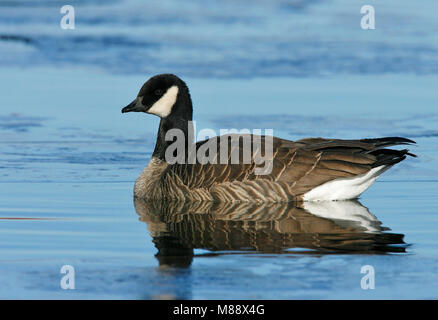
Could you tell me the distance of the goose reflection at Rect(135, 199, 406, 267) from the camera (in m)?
7.93

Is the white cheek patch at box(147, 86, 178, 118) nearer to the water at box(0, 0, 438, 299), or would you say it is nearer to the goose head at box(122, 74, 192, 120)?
the goose head at box(122, 74, 192, 120)

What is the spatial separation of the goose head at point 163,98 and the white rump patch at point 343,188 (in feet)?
6.94

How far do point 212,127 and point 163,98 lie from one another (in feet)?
10.4

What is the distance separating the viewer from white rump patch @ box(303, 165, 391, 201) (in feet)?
34.5

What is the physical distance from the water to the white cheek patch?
1.07 meters

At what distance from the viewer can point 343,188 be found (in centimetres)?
1062

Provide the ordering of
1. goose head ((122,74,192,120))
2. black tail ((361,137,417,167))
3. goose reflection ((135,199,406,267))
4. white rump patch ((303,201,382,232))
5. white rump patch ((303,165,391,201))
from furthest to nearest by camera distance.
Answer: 1. goose head ((122,74,192,120))
2. white rump patch ((303,165,391,201))
3. black tail ((361,137,417,167))
4. white rump patch ((303,201,382,232))
5. goose reflection ((135,199,406,267))

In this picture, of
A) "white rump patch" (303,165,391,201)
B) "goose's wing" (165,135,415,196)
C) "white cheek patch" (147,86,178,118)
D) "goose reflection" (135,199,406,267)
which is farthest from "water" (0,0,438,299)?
"white cheek patch" (147,86,178,118)

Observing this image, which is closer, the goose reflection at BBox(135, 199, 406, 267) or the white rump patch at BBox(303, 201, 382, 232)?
the goose reflection at BBox(135, 199, 406, 267)

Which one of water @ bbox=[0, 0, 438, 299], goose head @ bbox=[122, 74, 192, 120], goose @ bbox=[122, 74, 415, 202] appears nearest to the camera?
water @ bbox=[0, 0, 438, 299]

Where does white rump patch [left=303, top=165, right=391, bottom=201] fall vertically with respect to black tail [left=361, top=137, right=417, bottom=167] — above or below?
below

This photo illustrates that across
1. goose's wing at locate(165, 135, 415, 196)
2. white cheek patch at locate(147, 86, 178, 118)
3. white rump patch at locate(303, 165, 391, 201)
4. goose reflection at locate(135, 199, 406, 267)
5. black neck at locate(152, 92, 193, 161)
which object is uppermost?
white cheek patch at locate(147, 86, 178, 118)

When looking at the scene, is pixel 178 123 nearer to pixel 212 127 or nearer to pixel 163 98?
pixel 163 98

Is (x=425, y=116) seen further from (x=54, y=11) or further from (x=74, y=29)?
(x=54, y=11)
